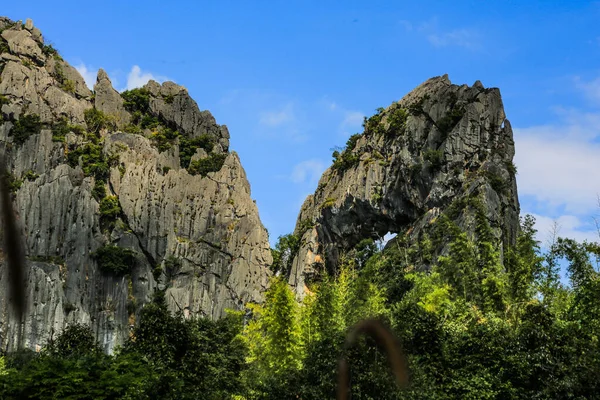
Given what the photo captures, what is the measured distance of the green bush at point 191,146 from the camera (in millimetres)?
84500

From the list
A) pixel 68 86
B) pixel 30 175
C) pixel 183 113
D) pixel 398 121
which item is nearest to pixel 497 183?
pixel 398 121

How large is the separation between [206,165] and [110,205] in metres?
13.0

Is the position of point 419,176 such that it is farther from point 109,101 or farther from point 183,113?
point 109,101

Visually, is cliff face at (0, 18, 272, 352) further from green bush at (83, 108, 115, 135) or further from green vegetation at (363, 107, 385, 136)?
green vegetation at (363, 107, 385, 136)

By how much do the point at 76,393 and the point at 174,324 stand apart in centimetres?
851

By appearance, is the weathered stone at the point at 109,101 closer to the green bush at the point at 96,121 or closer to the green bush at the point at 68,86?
the green bush at the point at 96,121

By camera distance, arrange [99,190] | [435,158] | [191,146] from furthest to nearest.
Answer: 1. [191,146]
2. [99,190]
3. [435,158]

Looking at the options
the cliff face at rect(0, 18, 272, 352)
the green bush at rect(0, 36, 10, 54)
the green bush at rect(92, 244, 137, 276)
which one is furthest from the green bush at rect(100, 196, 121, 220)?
the green bush at rect(0, 36, 10, 54)

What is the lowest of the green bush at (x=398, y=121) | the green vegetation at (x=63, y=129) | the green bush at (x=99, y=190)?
the green bush at (x=99, y=190)

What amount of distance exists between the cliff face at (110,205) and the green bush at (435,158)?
22226 millimetres

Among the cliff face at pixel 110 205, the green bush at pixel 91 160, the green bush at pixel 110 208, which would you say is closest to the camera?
the cliff face at pixel 110 205

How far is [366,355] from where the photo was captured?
72.8 ft

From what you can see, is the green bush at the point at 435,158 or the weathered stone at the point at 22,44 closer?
the green bush at the point at 435,158

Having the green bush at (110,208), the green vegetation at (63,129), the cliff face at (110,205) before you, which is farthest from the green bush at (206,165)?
the green vegetation at (63,129)
